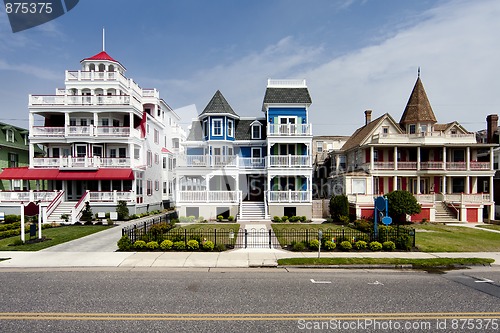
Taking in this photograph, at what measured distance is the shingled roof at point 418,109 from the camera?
33.3 m

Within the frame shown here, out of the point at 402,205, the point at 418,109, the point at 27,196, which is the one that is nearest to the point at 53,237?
the point at 27,196

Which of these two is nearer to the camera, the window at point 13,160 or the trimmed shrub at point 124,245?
the trimmed shrub at point 124,245

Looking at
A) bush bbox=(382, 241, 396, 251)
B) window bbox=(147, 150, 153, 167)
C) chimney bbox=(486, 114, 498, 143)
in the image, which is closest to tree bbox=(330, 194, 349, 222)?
bush bbox=(382, 241, 396, 251)

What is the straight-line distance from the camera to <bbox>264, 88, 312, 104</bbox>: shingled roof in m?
28.8

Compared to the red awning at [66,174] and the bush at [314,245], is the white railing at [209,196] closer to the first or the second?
the red awning at [66,174]

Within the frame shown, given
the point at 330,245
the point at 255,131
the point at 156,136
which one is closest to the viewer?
the point at 330,245

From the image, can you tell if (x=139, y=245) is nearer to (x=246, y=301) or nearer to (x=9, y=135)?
(x=246, y=301)

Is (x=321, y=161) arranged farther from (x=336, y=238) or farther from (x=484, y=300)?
(x=484, y=300)

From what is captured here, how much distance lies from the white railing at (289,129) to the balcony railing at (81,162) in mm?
14840

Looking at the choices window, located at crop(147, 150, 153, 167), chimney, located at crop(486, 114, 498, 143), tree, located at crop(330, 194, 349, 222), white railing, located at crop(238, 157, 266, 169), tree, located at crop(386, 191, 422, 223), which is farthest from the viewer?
chimney, located at crop(486, 114, 498, 143)

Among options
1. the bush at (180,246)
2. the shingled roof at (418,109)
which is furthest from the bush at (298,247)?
the shingled roof at (418,109)

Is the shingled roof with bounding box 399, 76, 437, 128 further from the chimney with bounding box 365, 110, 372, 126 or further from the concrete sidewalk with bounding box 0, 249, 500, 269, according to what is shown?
the concrete sidewalk with bounding box 0, 249, 500, 269

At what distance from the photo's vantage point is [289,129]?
28375 mm

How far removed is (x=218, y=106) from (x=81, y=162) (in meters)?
14.8
